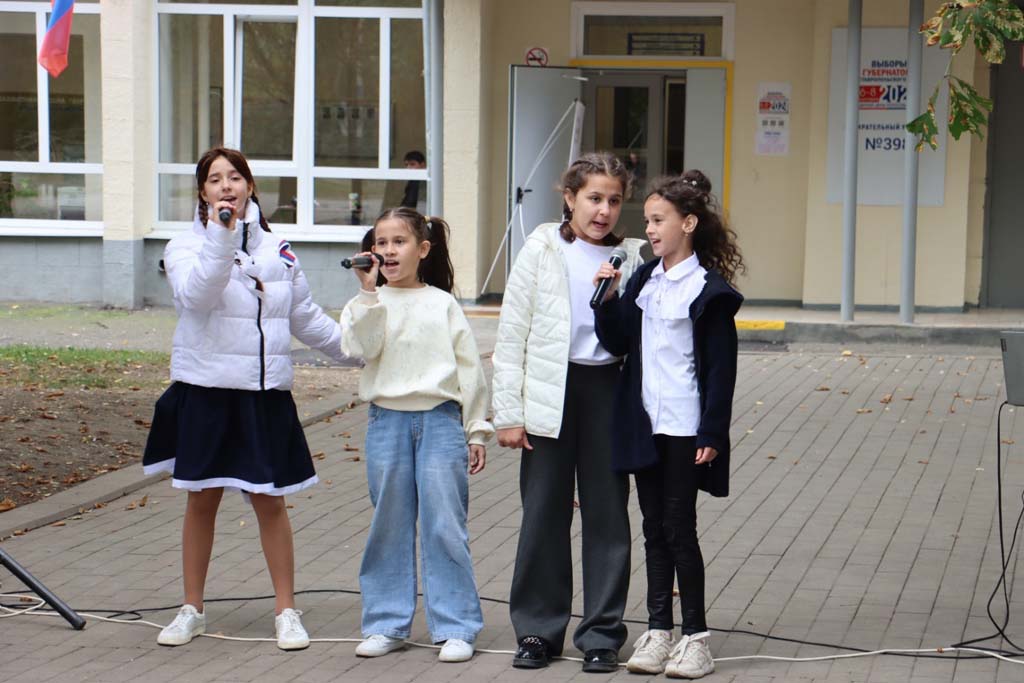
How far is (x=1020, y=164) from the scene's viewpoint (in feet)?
54.5

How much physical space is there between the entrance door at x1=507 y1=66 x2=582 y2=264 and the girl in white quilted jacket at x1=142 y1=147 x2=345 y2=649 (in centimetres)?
1081

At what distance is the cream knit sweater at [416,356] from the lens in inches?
214

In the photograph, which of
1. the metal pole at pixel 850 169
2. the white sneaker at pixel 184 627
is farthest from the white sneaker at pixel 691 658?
the metal pole at pixel 850 169

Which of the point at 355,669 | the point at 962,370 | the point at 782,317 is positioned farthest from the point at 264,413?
the point at 782,317

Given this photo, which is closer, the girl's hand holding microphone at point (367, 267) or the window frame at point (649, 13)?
the girl's hand holding microphone at point (367, 267)

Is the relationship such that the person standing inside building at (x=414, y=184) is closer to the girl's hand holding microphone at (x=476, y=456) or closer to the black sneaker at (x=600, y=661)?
the girl's hand holding microphone at (x=476, y=456)

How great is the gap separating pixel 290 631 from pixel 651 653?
1365 mm

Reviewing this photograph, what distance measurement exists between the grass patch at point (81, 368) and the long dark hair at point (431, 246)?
6.73 metres

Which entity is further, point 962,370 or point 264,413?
point 962,370

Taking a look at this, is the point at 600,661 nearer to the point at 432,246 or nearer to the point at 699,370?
the point at 699,370

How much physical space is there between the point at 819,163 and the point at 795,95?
94 centimetres

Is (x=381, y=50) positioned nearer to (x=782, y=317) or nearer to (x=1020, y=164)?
(x=782, y=317)

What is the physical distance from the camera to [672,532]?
5.30m

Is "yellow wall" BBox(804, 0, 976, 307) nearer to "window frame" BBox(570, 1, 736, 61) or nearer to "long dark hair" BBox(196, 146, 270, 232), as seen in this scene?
"window frame" BBox(570, 1, 736, 61)
